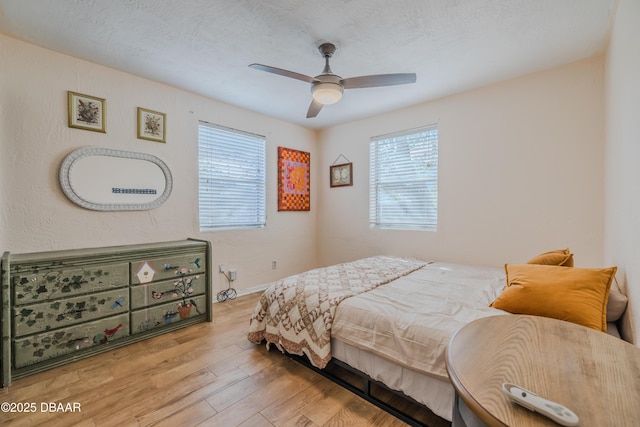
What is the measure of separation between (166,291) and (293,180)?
235 cm

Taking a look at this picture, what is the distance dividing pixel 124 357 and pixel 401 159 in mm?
3558

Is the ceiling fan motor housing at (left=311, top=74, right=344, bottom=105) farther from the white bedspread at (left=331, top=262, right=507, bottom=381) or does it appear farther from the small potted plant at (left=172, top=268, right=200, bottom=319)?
the small potted plant at (left=172, top=268, right=200, bottom=319)

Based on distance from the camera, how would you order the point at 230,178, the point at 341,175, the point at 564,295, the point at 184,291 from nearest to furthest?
the point at 564,295
the point at 184,291
the point at 230,178
the point at 341,175

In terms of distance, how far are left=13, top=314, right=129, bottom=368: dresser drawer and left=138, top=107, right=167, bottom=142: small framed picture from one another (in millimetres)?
1776

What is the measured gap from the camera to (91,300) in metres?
2.21

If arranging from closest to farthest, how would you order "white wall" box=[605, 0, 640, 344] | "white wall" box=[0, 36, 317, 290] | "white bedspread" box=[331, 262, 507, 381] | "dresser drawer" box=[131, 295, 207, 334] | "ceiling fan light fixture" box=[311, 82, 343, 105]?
1. "white wall" box=[605, 0, 640, 344]
2. "white bedspread" box=[331, 262, 507, 381]
3. "ceiling fan light fixture" box=[311, 82, 343, 105]
4. "white wall" box=[0, 36, 317, 290]
5. "dresser drawer" box=[131, 295, 207, 334]

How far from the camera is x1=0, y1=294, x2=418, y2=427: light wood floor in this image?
157 centimetres

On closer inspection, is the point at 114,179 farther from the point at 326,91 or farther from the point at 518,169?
the point at 518,169

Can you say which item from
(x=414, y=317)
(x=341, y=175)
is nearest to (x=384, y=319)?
(x=414, y=317)

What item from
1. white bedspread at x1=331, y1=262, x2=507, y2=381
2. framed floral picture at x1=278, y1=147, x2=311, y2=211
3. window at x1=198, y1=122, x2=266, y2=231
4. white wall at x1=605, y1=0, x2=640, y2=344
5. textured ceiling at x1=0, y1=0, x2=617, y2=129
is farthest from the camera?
framed floral picture at x1=278, y1=147, x2=311, y2=211

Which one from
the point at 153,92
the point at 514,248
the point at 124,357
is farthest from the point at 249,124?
the point at 514,248

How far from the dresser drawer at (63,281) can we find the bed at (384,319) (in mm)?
1227

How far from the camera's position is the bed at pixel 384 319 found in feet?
4.82

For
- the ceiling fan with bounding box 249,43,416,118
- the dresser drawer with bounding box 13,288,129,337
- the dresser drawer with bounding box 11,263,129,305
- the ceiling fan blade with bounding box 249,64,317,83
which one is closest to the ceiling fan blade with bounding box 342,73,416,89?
the ceiling fan with bounding box 249,43,416,118
